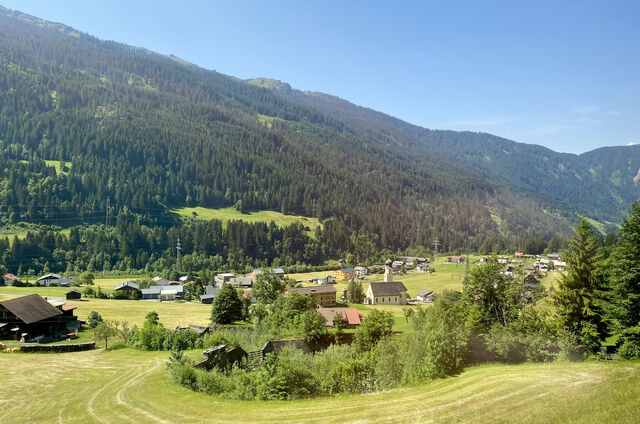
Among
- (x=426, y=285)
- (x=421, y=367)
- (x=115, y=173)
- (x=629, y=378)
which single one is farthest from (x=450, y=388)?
(x=115, y=173)

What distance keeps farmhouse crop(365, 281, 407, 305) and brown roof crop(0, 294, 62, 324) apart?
2239 inches

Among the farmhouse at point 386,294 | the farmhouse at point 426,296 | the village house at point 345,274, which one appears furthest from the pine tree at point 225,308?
the village house at point 345,274

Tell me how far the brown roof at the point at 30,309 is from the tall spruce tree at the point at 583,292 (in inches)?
2088

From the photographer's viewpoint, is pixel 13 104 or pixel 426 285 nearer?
pixel 426 285

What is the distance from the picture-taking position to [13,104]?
181250 mm

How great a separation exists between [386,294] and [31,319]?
62246 millimetres

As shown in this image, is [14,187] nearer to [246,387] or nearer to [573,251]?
[246,387]

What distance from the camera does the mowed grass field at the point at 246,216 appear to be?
151875mm

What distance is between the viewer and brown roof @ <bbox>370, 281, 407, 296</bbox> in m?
81.8

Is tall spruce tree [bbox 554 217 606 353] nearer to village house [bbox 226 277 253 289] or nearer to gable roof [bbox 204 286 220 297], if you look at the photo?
gable roof [bbox 204 286 220 297]

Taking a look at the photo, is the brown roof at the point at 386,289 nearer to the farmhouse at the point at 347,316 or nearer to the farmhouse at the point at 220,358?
the farmhouse at the point at 347,316

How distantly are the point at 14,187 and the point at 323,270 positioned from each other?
104 m

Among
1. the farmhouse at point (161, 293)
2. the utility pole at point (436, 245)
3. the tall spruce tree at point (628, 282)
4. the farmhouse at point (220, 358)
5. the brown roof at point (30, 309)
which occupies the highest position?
the tall spruce tree at point (628, 282)

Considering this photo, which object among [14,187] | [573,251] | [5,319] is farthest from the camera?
[14,187]
